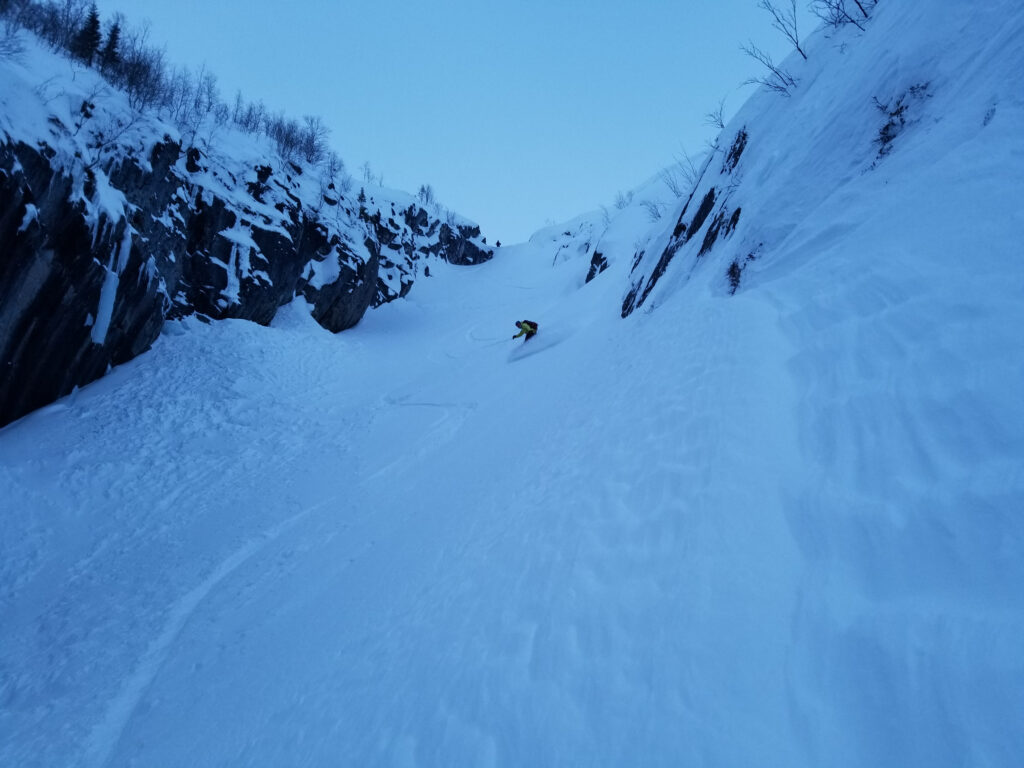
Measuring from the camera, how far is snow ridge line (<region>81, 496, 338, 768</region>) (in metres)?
3.94

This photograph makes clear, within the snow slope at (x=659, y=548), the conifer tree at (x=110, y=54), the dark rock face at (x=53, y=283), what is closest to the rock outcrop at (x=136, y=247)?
the dark rock face at (x=53, y=283)

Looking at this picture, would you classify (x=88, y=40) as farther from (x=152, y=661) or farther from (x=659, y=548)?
(x=659, y=548)

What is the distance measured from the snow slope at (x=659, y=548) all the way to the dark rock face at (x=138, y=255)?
150cm

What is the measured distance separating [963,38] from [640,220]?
82.6 ft

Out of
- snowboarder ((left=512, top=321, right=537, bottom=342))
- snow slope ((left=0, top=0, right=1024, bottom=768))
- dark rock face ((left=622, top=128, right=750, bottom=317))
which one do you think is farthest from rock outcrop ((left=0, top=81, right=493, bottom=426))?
dark rock face ((left=622, top=128, right=750, bottom=317))

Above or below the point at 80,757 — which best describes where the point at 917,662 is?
below

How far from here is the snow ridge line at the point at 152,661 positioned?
394 centimetres

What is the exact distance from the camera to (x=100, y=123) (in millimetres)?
10289

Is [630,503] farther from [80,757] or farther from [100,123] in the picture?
[100,123]

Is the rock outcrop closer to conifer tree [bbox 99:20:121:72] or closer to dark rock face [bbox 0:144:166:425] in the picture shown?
dark rock face [bbox 0:144:166:425]

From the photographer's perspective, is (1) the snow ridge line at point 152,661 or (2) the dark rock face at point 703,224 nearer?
(1) the snow ridge line at point 152,661

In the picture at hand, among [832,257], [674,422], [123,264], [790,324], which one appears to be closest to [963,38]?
[832,257]

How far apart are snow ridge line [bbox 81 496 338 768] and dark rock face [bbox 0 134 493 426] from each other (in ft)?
18.3

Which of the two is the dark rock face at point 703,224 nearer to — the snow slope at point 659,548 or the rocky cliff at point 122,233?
the snow slope at point 659,548
